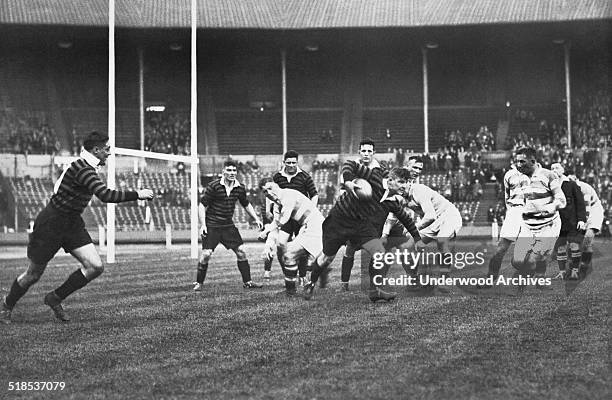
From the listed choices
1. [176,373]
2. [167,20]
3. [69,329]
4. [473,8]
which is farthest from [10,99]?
[176,373]

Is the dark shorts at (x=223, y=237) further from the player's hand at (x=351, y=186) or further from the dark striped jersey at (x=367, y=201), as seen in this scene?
the player's hand at (x=351, y=186)

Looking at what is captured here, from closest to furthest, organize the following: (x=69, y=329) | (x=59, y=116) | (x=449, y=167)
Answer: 1. (x=69, y=329)
2. (x=449, y=167)
3. (x=59, y=116)

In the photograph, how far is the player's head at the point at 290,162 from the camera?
1523 cm

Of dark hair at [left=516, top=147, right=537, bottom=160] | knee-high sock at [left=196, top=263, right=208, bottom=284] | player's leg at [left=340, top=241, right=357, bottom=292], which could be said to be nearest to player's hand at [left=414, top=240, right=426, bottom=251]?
player's leg at [left=340, top=241, right=357, bottom=292]

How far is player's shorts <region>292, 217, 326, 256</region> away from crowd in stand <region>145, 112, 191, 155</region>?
27.3m

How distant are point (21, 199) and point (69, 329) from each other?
2677 centimetres

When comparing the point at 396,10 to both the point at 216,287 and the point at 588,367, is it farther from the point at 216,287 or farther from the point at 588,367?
the point at 588,367

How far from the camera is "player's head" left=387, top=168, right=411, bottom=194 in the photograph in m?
13.3

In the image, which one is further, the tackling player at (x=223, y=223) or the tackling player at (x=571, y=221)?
the tackling player at (x=571, y=221)

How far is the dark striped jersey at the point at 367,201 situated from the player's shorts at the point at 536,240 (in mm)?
1519

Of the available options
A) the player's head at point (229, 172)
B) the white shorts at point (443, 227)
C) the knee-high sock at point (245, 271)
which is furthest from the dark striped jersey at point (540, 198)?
the player's head at point (229, 172)

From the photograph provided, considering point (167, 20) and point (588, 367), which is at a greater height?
point (167, 20)

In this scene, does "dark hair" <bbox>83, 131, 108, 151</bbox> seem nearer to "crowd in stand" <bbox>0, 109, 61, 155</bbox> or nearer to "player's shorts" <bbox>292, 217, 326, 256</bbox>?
"player's shorts" <bbox>292, 217, 326, 256</bbox>

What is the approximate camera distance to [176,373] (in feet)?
24.4
